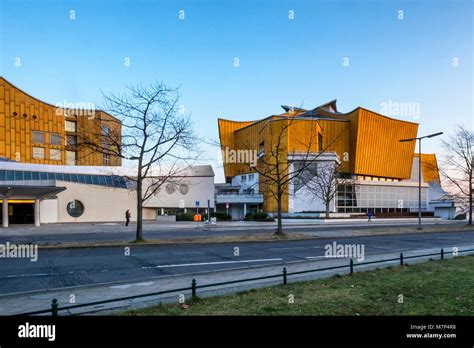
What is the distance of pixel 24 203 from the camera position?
41.4 metres

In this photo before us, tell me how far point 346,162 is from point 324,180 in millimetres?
20551

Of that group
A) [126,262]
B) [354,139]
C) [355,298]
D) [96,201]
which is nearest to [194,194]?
[96,201]

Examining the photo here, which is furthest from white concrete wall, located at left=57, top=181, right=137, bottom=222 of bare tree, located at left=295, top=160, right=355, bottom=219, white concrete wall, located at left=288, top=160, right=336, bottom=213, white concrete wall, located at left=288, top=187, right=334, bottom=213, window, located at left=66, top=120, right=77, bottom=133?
white concrete wall, located at left=288, top=187, right=334, bottom=213

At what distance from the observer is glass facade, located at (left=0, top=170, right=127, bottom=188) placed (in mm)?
43406

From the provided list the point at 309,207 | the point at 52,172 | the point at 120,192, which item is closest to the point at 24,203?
the point at 52,172

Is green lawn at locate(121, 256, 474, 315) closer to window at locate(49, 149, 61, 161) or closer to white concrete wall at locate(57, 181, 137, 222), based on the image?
white concrete wall at locate(57, 181, 137, 222)

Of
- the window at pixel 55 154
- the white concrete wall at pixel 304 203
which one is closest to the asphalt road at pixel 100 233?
the white concrete wall at pixel 304 203

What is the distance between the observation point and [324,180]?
5003 cm

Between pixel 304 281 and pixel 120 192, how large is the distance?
4626cm

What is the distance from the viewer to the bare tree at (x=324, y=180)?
47.0 m

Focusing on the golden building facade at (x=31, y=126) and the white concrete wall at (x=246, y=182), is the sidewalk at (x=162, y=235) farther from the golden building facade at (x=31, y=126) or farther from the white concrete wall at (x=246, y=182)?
the golden building facade at (x=31, y=126)

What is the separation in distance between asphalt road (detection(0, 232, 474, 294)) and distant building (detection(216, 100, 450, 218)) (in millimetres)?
37846

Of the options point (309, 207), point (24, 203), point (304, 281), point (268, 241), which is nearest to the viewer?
point (304, 281)
